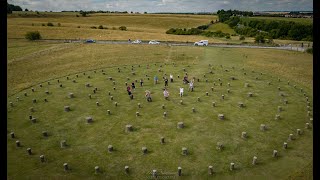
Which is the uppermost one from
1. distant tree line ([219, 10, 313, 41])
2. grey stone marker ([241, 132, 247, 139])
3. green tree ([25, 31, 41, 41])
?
distant tree line ([219, 10, 313, 41])

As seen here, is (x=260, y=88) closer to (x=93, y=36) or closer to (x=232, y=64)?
(x=232, y=64)

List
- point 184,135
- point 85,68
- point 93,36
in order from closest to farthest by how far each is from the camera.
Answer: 1. point 184,135
2. point 85,68
3. point 93,36

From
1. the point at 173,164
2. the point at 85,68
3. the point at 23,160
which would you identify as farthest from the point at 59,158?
the point at 85,68

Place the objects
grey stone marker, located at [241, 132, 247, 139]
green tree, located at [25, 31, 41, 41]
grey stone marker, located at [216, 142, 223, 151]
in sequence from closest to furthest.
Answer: grey stone marker, located at [216, 142, 223, 151] < grey stone marker, located at [241, 132, 247, 139] < green tree, located at [25, 31, 41, 41]

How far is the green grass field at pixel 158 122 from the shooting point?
64.0 ft

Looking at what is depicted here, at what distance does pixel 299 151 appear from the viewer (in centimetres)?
2123

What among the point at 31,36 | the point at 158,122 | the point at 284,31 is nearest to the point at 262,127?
the point at 158,122

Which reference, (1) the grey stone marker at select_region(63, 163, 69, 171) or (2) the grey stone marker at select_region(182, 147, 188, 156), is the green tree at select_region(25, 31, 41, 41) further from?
(2) the grey stone marker at select_region(182, 147, 188, 156)

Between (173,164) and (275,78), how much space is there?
2779 cm

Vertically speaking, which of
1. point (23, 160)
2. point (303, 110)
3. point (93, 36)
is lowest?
point (23, 160)

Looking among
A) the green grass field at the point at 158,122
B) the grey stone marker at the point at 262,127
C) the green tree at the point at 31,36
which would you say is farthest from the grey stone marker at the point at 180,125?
the green tree at the point at 31,36

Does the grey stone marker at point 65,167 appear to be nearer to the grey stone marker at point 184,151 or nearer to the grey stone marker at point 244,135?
the grey stone marker at point 184,151

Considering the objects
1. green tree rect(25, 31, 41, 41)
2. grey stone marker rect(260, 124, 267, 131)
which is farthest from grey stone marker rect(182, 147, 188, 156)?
green tree rect(25, 31, 41, 41)

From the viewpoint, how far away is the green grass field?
1950 centimetres
